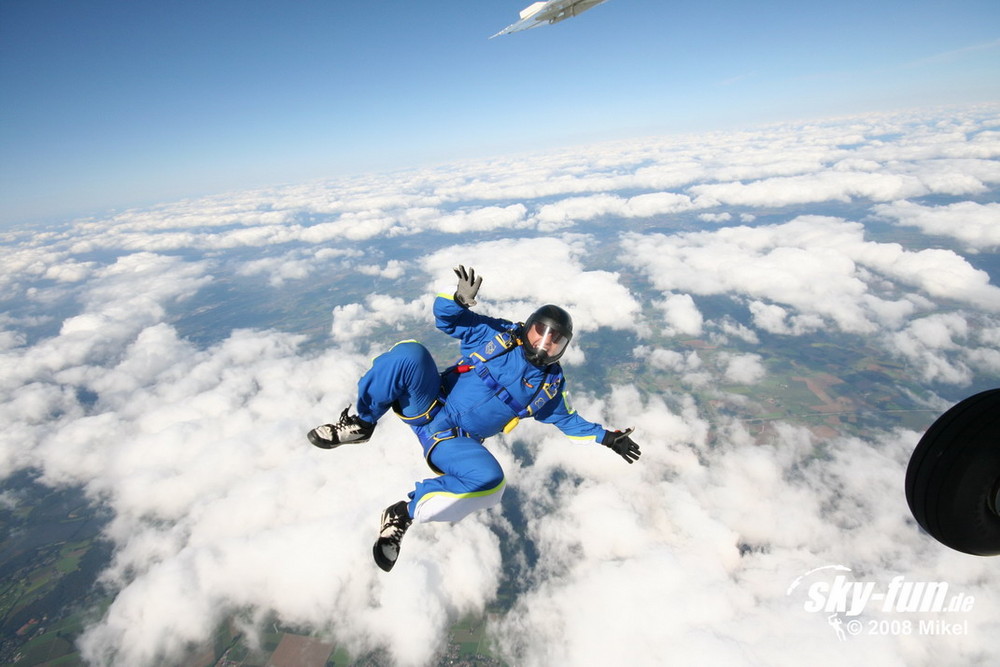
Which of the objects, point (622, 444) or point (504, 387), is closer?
point (504, 387)

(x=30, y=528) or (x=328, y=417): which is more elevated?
(x=328, y=417)

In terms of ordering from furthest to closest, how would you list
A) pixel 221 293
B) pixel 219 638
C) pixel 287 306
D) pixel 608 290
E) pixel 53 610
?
pixel 221 293 < pixel 287 306 < pixel 608 290 < pixel 53 610 < pixel 219 638

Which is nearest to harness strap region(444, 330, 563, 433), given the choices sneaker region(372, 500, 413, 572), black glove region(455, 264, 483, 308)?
black glove region(455, 264, 483, 308)

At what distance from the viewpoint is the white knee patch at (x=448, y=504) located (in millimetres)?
3027

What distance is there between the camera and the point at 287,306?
112438mm

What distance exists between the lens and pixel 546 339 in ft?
10.6

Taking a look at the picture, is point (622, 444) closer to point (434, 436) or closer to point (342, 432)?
point (434, 436)

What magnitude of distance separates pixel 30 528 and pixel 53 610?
22.2 m

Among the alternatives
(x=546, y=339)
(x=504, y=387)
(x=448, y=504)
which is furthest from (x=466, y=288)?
(x=448, y=504)

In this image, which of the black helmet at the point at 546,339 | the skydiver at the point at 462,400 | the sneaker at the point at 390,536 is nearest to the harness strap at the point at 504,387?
the skydiver at the point at 462,400

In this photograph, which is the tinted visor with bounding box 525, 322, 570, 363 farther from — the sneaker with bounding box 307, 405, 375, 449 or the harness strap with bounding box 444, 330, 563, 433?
the sneaker with bounding box 307, 405, 375, 449

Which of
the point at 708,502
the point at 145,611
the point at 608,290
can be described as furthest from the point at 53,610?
the point at 608,290

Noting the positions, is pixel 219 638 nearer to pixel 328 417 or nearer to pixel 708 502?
pixel 328 417

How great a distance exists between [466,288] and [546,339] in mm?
842
